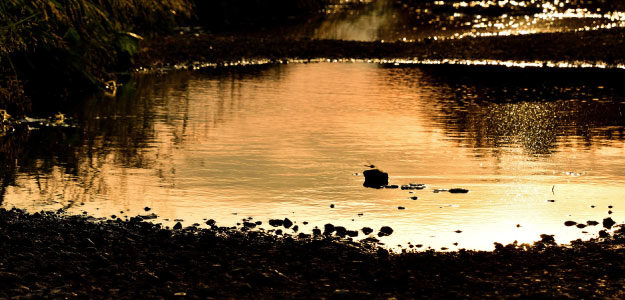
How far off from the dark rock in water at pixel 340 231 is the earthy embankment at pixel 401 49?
87.7 ft

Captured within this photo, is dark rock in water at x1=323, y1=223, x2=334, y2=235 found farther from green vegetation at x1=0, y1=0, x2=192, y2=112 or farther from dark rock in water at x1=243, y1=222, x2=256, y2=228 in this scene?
green vegetation at x1=0, y1=0, x2=192, y2=112

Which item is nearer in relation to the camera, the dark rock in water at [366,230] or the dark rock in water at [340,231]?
the dark rock in water at [340,231]

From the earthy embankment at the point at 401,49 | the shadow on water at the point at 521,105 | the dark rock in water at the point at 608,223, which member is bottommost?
the dark rock in water at the point at 608,223

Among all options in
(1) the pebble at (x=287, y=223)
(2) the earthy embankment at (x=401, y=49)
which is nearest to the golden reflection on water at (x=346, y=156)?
(1) the pebble at (x=287, y=223)

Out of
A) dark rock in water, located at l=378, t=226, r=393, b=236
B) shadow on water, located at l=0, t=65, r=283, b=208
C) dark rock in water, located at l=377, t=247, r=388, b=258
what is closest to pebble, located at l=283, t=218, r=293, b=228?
dark rock in water, located at l=378, t=226, r=393, b=236

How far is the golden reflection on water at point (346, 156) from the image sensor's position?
1382 centimetres

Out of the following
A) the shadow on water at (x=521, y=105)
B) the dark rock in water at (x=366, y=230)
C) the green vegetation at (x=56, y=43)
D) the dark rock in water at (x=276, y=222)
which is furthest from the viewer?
the green vegetation at (x=56, y=43)

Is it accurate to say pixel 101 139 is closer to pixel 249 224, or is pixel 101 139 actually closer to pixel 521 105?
pixel 249 224

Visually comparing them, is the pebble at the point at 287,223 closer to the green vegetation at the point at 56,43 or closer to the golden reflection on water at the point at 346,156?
the golden reflection on water at the point at 346,156

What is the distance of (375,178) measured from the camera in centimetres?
1570

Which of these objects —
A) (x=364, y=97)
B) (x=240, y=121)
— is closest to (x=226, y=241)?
(x=240, y=121)

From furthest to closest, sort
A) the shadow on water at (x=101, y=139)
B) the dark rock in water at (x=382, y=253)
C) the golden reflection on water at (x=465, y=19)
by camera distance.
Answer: the golden reflection on water at (x=465, y=19), the shadow on water at (x=101, y=139), the dark rock in water at (x=382, y=253)

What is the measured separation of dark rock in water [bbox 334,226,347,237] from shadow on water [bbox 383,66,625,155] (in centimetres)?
759

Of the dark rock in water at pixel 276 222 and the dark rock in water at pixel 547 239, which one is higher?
the dark rock in water at pixel 547 239
